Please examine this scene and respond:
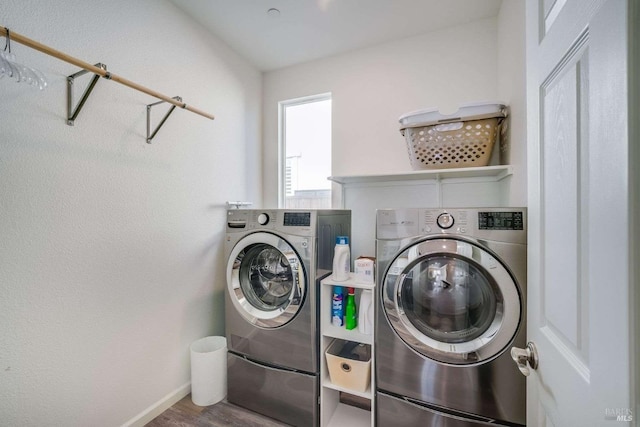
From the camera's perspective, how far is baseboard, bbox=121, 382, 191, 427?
1.57m

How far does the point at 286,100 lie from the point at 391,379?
2.35 m


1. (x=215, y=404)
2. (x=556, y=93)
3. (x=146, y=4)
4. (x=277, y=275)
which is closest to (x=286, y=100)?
(x=146, y=4)

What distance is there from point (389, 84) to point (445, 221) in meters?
1.41

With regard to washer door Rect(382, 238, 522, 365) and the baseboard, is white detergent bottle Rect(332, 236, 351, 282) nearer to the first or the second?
washer door Rect(382, 238, 522, 365)

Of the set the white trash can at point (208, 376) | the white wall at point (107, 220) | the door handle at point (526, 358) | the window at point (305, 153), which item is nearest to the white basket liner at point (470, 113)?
the window at point (305, 153)

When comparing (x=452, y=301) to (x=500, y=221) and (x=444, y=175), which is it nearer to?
(x=500, y=221)

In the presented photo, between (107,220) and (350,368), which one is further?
(350,368)

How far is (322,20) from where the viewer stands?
194 cm

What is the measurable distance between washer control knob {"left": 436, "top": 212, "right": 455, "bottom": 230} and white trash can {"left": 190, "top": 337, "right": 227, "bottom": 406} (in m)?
1.61

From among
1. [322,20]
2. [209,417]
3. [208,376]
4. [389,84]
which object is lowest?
[209,417]

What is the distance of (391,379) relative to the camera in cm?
141

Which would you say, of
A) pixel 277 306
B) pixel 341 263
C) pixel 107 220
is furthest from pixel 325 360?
pixel 107 220

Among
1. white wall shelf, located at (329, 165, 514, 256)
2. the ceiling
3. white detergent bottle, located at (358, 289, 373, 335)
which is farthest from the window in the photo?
white detergent bottle, located at (358, 289, 373, 335)

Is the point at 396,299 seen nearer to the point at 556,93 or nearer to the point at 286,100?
the point at 556,93
